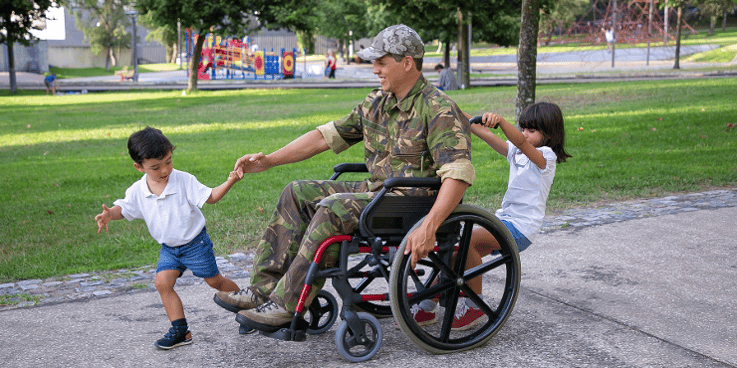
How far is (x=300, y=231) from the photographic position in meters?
3.49

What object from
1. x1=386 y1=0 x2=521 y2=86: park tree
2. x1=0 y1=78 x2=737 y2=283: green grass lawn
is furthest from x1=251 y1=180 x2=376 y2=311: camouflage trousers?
x1=386 y1=0 x2=521 y2=86: park tree

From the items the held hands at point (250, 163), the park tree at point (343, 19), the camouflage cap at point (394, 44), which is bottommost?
the held hands at point (250, 163)

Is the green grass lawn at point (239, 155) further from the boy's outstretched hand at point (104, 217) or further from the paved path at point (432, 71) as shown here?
the paved path at point (432, 71)

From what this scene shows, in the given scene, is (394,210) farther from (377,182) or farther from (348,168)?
(348,168)

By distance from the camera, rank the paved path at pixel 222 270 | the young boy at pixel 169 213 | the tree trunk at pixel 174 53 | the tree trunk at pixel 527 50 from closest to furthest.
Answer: the young boy at pixel 169 213
the paved path at pixel 222 270
the tree trunk at pixel 527 50
the tree trunk at pixel 174 53

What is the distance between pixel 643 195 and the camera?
23.5 feet

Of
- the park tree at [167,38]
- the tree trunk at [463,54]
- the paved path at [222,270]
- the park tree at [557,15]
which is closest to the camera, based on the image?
the paved path at [222,270]

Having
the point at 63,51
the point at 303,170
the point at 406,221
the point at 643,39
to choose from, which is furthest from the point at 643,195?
the point at 63,51

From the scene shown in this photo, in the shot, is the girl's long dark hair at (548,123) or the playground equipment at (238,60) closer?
the girl's long dark hair at (548,123)

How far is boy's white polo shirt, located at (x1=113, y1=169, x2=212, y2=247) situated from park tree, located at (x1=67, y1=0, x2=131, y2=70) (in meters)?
59.2

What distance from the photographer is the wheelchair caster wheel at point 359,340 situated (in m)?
3.23

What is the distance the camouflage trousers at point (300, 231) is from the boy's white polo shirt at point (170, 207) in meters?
0.36

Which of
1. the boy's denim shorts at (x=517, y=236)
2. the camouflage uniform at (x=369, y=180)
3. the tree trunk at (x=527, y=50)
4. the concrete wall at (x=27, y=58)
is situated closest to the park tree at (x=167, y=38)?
the concrete wall at (x=27, y=58)

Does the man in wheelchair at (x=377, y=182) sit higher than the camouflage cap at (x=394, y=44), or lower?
lower
